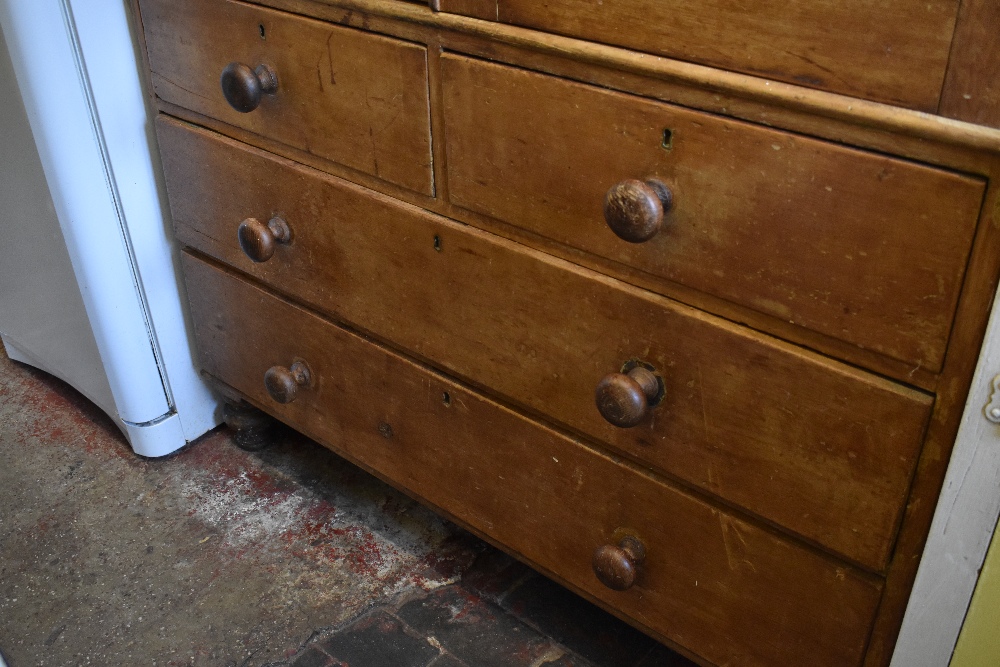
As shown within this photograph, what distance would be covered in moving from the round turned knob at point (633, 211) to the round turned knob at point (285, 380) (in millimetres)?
629

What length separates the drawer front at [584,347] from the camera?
0.83m

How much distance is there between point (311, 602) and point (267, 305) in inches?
16.3

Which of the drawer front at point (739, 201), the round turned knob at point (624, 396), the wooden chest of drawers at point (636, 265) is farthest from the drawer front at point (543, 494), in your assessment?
the drawer front at point (739, 201)

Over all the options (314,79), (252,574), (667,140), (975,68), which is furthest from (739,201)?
(252,574)

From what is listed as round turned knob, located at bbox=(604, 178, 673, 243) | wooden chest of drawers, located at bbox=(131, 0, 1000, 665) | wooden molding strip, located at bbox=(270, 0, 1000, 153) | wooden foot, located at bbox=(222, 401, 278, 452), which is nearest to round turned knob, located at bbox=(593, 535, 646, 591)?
wooden chest of drawers, located at bbox=(131, 0, 1000, 665)

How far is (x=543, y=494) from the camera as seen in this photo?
1121 mm

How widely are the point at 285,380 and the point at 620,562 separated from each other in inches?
21.2

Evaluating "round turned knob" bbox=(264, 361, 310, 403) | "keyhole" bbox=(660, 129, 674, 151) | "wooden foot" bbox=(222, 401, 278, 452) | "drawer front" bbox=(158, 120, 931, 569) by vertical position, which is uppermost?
"keyhole" bbox=(660, 129, 674, 151)

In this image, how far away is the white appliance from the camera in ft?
4.17

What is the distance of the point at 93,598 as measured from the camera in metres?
1.35

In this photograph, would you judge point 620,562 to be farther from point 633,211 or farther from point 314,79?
point 314,79

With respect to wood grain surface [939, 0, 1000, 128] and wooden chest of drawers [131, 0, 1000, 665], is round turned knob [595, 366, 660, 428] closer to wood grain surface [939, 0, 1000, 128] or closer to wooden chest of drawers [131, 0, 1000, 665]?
wooden chest of drawers [131, 0, 1000, 665]

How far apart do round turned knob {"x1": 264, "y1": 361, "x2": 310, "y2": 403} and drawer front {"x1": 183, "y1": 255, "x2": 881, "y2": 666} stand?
14mm

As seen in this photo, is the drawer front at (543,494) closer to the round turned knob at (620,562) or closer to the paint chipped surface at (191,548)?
the round turned knob at (620,562)
